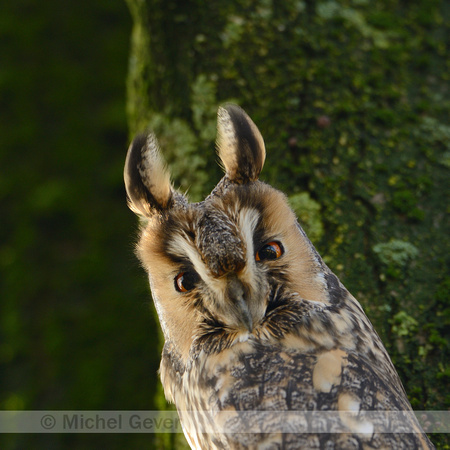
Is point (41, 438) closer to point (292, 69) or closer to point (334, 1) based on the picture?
point (292, 69)

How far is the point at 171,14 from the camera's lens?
2.42 metres

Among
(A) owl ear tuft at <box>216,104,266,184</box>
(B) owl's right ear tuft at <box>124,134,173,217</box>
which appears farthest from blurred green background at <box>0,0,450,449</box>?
(A) owl ear tuft at <box>216,104,266,184</box>

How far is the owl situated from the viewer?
132 centimetres

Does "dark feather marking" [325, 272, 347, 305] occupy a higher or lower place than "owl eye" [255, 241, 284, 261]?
lower

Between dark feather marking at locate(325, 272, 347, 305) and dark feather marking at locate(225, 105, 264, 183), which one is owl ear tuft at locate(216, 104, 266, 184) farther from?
dark feather marking at locate(325, 272, 347, 305)

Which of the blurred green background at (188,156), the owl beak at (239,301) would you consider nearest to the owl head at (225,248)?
the owl beak at (239,301)

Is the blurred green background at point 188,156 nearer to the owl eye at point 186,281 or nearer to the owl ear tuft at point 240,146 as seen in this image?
the owl eye at point 186,281

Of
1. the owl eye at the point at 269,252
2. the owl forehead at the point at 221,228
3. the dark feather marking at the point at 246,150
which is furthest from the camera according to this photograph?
the dark feather marking at the point at 246,150

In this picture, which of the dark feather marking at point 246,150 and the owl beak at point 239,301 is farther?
the dark feather marking at point 246,150

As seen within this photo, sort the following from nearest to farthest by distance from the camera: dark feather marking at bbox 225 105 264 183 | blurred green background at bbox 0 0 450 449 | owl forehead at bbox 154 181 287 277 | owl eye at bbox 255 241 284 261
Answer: owl forehead at bbox 154 181 287 277 → owl eye at bbox 255 241 284 261 → dark feather marking at bbox 225 105 264 183 → blurred green background at bbox 0 0 450 449

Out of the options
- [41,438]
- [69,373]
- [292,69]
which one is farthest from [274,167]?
[41,438]

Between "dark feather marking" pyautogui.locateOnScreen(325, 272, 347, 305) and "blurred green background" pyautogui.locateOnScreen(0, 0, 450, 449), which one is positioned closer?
"dark feather marking" pyautogui.locateOnScreen(325, 272, 347, 305)

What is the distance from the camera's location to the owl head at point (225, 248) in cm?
134

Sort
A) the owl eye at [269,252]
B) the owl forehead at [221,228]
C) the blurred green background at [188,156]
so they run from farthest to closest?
the blurred green background at [188,156], the owl eye at [269,252], the owl forehead at [221,228]
